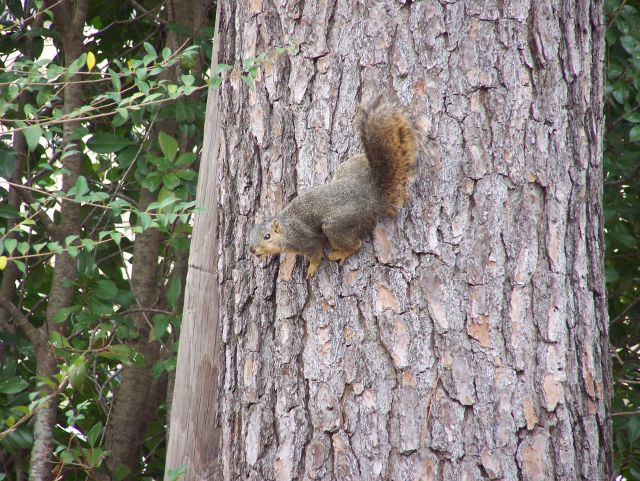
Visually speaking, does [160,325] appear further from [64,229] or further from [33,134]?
[33,134]

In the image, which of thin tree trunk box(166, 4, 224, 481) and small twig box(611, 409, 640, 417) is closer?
thin tree trunk box(166, 4, 224, 481)

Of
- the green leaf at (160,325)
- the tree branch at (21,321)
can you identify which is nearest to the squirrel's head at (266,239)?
the green leaf at (160,325)

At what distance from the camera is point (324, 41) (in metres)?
1.29

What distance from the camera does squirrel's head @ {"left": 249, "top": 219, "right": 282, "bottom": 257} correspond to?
1261 mm

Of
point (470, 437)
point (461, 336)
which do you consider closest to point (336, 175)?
point (461, 336)

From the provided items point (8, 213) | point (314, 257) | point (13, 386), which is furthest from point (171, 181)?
point (314, 257)

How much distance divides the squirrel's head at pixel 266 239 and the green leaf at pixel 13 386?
1025 mm

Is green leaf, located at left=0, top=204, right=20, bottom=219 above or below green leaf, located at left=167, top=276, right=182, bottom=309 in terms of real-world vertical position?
above

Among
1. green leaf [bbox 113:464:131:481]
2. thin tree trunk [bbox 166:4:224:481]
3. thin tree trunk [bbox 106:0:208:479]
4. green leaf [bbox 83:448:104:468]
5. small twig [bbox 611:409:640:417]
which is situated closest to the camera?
thin tree trunk [bbox 166:4:224:481]

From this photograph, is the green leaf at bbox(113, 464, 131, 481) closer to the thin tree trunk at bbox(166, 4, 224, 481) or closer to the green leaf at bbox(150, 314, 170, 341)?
the green leaf at bbox(150, 314, 170, 341)

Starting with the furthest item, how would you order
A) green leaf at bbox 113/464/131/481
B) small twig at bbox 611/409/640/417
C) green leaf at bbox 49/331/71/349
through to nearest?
Answer: green leaf at bbox 113/464/131/481, small twig at bbox 611/409/640/417, green leaf at bbox 49/331/71/349

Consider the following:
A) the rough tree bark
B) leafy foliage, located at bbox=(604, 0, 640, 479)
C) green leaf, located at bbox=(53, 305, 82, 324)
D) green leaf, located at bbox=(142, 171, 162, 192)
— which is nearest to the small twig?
leafy foliage, located at bbox=(604, 0, 640, 479)

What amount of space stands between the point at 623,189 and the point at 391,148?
1.40 m

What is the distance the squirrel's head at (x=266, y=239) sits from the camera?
1261 millimetres
